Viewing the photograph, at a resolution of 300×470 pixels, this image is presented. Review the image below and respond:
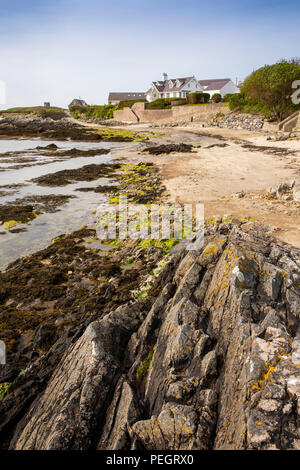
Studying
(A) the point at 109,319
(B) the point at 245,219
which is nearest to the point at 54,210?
(B) the point at 245,219

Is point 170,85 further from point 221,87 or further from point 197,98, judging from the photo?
point 197,98

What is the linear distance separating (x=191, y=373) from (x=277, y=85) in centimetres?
4474

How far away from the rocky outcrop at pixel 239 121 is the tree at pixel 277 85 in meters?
2.62

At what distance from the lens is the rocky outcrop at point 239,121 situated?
4609 cm

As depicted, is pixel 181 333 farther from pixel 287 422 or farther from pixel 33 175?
pixel 33 175

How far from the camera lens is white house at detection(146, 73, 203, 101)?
89.6m

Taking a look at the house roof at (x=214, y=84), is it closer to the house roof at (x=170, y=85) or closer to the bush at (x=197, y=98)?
the house roof at (x=170, y=85)

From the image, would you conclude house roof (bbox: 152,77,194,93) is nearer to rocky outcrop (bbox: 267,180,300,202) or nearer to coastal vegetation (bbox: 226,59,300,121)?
coastal vegetation (bbox: 226,59,300,121)

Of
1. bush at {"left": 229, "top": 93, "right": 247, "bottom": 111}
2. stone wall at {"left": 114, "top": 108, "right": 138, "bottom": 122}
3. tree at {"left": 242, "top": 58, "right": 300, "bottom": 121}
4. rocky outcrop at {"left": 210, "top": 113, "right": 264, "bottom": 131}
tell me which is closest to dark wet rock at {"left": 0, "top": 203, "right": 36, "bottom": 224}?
tree at {"left": 242, "top": 58, "right": 300, "bottom": 121}

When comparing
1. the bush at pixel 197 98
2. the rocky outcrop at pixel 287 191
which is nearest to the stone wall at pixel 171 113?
the bush at pixel 197 98

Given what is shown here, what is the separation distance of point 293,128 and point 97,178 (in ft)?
83.9

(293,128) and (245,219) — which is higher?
(293,128)

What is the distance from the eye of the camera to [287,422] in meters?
3.30
